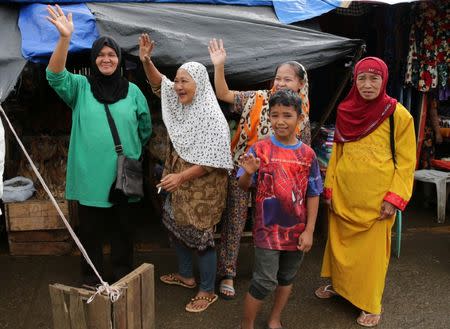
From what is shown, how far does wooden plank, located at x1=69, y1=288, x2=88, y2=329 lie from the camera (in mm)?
2016

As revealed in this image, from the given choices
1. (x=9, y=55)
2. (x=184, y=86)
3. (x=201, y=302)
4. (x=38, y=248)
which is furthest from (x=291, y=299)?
(x=9, y=55)

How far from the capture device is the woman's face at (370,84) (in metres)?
2.94

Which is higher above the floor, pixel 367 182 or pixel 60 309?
pixel 367 182

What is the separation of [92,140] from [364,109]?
180 centimetres

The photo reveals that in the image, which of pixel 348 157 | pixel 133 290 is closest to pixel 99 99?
pixel 133 290

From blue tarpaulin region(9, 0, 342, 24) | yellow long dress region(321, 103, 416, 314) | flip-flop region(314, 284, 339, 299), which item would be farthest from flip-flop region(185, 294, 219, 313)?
blue tarpaulin region(9, 0, 342, 24)

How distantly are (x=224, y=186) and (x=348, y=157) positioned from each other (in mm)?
866

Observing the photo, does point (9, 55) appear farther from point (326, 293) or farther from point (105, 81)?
point (326, 293)

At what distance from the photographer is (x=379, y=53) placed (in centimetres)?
533

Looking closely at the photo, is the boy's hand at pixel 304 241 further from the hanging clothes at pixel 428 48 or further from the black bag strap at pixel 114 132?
the hanging clothes at pixel 428 48

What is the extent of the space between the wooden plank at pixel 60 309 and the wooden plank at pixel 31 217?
6.90ft

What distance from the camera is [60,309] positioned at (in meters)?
2.09

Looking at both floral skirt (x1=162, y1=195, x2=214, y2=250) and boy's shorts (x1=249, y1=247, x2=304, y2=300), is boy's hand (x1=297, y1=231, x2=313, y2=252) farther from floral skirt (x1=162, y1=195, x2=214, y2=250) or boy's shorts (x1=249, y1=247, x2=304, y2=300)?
floral skirt (x1=162, y1=195, x2=214, y2=250)

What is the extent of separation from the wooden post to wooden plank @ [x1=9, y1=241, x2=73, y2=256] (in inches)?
83.7
